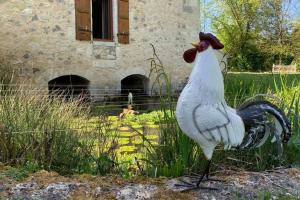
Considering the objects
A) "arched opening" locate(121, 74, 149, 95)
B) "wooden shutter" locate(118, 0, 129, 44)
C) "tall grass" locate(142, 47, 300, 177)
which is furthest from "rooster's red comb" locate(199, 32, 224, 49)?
"arched opening" locate(121, 74, 149, 95)

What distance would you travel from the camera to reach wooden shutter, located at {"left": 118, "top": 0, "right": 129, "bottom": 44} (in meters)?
15.4

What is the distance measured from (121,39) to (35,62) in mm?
3166

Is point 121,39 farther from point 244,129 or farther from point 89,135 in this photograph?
point 244,129

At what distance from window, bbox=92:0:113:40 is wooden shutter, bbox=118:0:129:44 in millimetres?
376

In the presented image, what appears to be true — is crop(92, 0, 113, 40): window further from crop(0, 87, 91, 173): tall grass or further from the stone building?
crop(0, 87, 91, 173): tall grass

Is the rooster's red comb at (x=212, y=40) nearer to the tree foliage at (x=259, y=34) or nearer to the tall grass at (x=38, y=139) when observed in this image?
the tall grass at (x=38, y=139)

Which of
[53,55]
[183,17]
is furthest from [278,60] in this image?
[53,55]

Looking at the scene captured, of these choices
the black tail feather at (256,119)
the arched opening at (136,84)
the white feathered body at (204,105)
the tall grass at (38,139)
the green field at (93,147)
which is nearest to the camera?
the white feathered body at (204,105)

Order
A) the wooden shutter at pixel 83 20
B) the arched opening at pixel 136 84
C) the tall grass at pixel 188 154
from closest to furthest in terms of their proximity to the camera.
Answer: the tall grass at pixel 188 154 → the wooden shutter at pixel 83 20 → the arched opening at pixel 136 84

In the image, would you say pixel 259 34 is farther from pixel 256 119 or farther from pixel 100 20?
pixel 256 119

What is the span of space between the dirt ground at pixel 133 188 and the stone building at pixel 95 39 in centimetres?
798

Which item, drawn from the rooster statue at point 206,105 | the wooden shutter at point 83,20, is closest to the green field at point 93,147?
the rooster statue at point 206,105

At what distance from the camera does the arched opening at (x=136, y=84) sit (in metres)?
16.4

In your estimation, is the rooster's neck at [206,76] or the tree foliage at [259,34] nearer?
the rooster's neck at [206,76]
